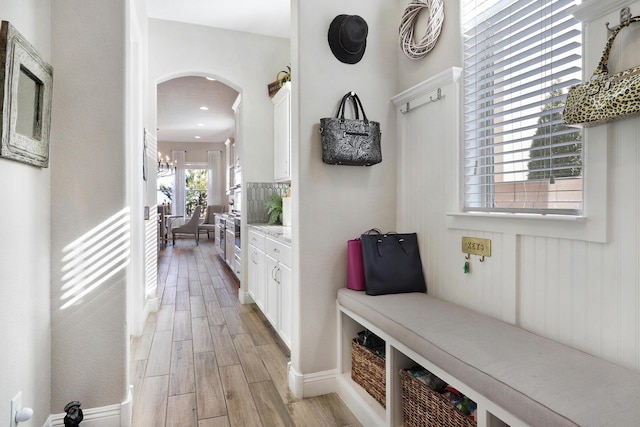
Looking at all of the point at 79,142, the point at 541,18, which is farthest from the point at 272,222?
the point at 541,18

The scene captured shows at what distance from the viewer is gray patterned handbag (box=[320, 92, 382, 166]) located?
2.13m

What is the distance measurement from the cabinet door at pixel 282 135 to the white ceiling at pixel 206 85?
0.77 meters

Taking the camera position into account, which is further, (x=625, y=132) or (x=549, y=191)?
(x=549, y=191)

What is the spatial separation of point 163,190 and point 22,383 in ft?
37.0

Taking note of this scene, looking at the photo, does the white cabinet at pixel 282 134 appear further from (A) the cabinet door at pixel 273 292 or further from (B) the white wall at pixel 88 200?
(B) the white wall at pixel 88 200

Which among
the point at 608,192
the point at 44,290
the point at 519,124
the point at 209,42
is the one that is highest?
the point at 209,42

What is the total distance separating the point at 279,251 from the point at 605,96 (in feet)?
7.10

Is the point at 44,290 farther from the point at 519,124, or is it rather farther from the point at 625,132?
the point at 625,132

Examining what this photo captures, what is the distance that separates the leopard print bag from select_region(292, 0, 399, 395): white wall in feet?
3.97

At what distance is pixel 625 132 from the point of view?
1.23 metres

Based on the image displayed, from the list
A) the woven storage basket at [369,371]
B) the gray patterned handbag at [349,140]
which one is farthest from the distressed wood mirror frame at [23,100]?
the woven storage basket at [369,371]

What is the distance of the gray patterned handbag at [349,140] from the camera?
2.13 m

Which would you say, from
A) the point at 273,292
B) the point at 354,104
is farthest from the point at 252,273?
the point at 354,104

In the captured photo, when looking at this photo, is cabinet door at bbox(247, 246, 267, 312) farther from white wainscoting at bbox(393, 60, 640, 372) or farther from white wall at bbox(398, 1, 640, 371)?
white wall at bbox(398, 1, 640, 371)
